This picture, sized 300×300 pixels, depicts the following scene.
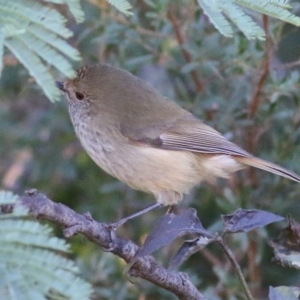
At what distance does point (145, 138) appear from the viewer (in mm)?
3852

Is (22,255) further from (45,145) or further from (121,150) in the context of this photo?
(45,145)

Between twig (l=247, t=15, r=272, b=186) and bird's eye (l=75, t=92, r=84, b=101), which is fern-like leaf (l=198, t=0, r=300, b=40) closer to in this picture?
twig (l=247, t=15, r=272, b=186)

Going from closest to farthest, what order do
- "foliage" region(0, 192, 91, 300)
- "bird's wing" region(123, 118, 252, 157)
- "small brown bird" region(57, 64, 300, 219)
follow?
"foliage" region(0, 192, 91, 300) < "small brown bird" region(57, 64, 300, 219) < "bird's wing" region(123, 118, 252, 157)

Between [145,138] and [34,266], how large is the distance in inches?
88.5

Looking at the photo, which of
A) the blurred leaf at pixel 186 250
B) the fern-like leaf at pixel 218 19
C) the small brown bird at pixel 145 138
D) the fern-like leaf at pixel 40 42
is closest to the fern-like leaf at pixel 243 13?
the fern-like leaf at pixel 218 19

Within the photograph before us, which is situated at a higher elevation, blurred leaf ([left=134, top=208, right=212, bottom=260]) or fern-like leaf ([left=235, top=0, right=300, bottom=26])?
fern-like leaf ([left=235, top=0, right=300, bottom=26])

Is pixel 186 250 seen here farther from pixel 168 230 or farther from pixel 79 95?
pixel 79 95

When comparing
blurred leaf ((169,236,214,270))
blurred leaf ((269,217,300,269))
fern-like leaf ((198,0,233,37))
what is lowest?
blurred leaf ((269,217,300,269))

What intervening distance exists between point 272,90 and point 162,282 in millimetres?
1657

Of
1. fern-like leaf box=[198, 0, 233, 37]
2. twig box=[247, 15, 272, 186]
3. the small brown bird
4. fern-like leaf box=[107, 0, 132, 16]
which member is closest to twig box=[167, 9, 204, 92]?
the small brown bird

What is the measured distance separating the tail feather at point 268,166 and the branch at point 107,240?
1.28 meters

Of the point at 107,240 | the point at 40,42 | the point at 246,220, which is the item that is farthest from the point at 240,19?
the point at 107,240

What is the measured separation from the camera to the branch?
2119 millimetres

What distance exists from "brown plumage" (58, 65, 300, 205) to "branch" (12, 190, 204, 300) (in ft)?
3.59
